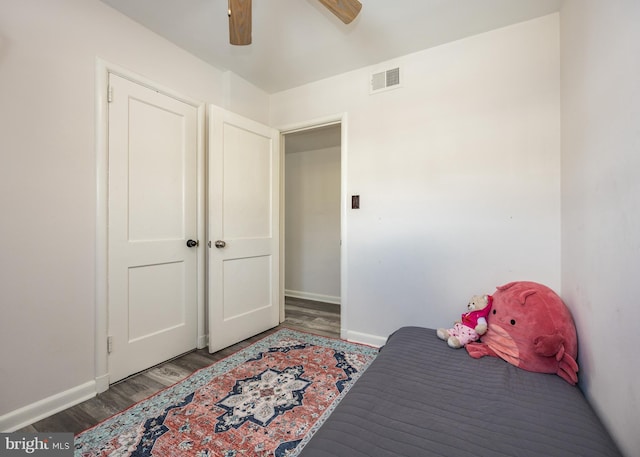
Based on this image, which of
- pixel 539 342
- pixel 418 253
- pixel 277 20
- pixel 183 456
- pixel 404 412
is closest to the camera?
pixel 404 412

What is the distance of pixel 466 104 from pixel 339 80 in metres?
1.17

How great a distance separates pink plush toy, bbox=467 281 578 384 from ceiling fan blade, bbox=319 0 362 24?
184 centimetres

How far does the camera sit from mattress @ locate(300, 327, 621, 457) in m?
0.88

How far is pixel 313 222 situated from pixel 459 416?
3.53 meters

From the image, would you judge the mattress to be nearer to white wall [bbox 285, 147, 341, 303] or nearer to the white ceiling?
the white ceiling

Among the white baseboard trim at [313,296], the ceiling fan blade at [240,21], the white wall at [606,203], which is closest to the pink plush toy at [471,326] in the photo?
the white wall at [606,203]

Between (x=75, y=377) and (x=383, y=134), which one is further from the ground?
(x=383, y=134)

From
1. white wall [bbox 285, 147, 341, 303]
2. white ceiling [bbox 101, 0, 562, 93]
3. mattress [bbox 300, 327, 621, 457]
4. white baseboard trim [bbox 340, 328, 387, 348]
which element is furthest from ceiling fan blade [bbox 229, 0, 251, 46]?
white wall [bbox 285, 147, 341, 303]

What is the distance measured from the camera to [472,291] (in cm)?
207

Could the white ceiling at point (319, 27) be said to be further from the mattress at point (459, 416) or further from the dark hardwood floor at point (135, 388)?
the dark hardwood floor at point (135, 388)

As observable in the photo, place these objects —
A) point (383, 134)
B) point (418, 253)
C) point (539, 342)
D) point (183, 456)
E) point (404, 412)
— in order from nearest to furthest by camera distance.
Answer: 1. point (404, 412)
2. point (183, 456)
3. point (539, 342)
4. point (418, 253)
5. point (383, 134)

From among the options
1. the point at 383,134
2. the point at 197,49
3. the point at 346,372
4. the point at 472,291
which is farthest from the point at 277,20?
the point at 346,372

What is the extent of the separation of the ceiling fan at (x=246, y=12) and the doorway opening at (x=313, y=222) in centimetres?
228

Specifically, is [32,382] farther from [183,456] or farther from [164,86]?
[164,86]
